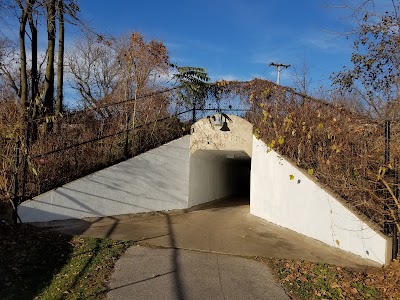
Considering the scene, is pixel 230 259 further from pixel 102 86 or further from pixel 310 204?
pixel 102 86

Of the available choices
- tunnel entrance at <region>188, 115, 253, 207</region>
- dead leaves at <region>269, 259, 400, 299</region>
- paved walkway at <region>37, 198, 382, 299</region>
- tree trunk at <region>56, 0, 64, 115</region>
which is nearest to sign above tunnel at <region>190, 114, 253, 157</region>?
tunnel entrance at <region>188, 115, 253, 207</region>

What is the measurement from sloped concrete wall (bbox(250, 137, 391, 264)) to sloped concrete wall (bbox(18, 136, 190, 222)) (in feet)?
7.60

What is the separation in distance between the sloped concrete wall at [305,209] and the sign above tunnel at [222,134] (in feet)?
1.45

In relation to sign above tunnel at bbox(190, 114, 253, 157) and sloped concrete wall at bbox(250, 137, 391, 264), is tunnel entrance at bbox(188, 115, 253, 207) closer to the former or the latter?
sign above tunnel at bbox(190, 114, 253, 157)

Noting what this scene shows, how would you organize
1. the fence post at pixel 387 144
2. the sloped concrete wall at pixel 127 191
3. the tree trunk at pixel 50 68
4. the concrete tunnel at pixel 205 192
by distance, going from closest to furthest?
the fence post at pixel 387 144 < the concrete tunnel at pixel 205 192 < the sloped concrete wall at pixel 127 191 < the tree trunk at pixel 50 68

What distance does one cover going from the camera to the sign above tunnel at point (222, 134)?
10.9 meters

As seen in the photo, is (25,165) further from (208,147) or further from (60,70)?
(60,70)

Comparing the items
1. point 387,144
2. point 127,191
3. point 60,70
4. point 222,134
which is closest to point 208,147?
point 222,134

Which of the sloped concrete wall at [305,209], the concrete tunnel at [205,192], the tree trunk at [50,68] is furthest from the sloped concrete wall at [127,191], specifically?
the tree trunk at [50,68]

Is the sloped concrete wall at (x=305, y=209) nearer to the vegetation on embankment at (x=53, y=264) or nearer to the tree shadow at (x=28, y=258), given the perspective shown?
the vegetation on embankment at (x=53, y=264)

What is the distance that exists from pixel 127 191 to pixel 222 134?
3364mm

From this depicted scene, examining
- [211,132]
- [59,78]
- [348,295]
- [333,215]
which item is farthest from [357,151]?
[59,78]

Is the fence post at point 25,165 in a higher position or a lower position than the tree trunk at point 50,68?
lower

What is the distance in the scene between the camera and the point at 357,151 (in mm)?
7223
